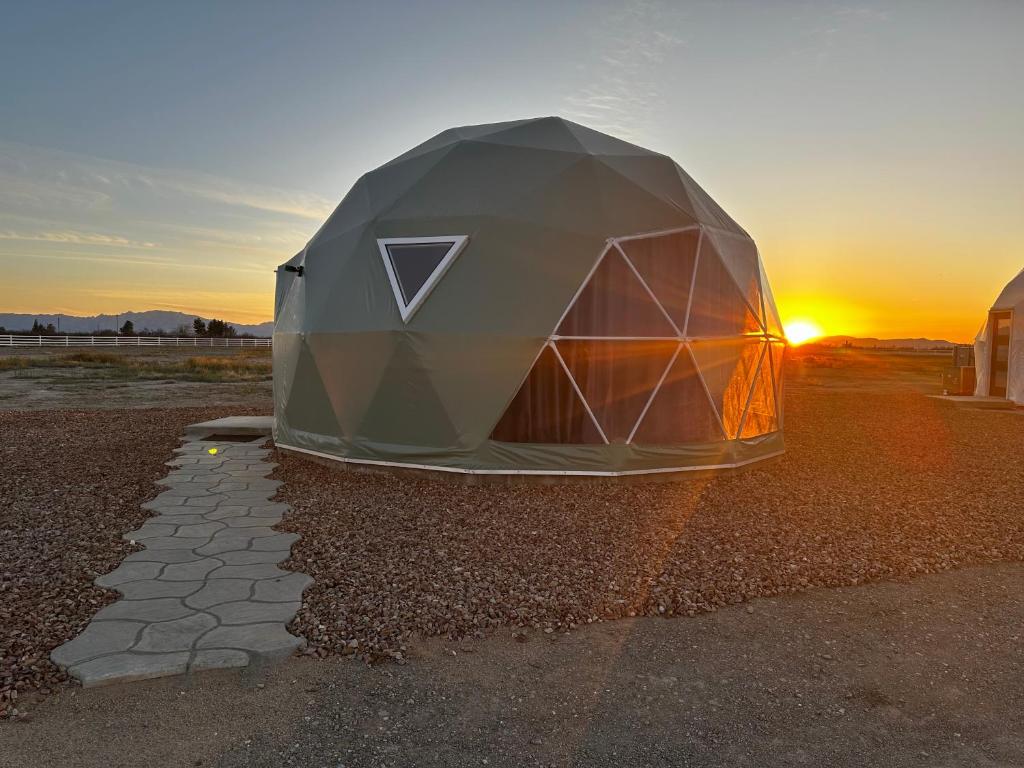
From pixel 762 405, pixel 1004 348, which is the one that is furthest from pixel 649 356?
pixel 1004 348

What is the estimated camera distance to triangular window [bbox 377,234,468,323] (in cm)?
820

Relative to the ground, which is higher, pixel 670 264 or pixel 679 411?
pixel 670 264

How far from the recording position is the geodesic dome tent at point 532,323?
8039 mm

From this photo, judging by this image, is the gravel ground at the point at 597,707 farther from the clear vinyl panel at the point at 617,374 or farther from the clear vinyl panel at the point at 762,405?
the clear vinyl panel at the point at 762,405

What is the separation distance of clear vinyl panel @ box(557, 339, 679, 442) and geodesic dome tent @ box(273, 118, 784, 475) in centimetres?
2

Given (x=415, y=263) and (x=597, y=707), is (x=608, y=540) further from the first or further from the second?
(x=415, y=263)

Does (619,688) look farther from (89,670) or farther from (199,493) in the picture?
(199,493)

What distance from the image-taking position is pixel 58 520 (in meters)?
6.26

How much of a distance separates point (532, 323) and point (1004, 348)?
1856 centimetres

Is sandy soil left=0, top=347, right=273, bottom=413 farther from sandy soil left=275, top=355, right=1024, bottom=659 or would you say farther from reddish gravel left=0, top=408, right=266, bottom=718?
sandy soil left=275, top=355, right=1024, bottom=659

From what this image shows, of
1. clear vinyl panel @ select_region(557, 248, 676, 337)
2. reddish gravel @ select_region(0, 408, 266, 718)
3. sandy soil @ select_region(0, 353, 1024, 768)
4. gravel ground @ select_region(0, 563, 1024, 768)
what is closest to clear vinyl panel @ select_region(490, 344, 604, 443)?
clear vinyl panel @ select_region(557, 248, 676, 337)

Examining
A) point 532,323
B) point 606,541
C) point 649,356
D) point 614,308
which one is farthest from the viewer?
point 649,356

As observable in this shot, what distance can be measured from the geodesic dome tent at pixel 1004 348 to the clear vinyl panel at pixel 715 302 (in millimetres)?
13701

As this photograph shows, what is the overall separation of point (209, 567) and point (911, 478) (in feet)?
29.9
